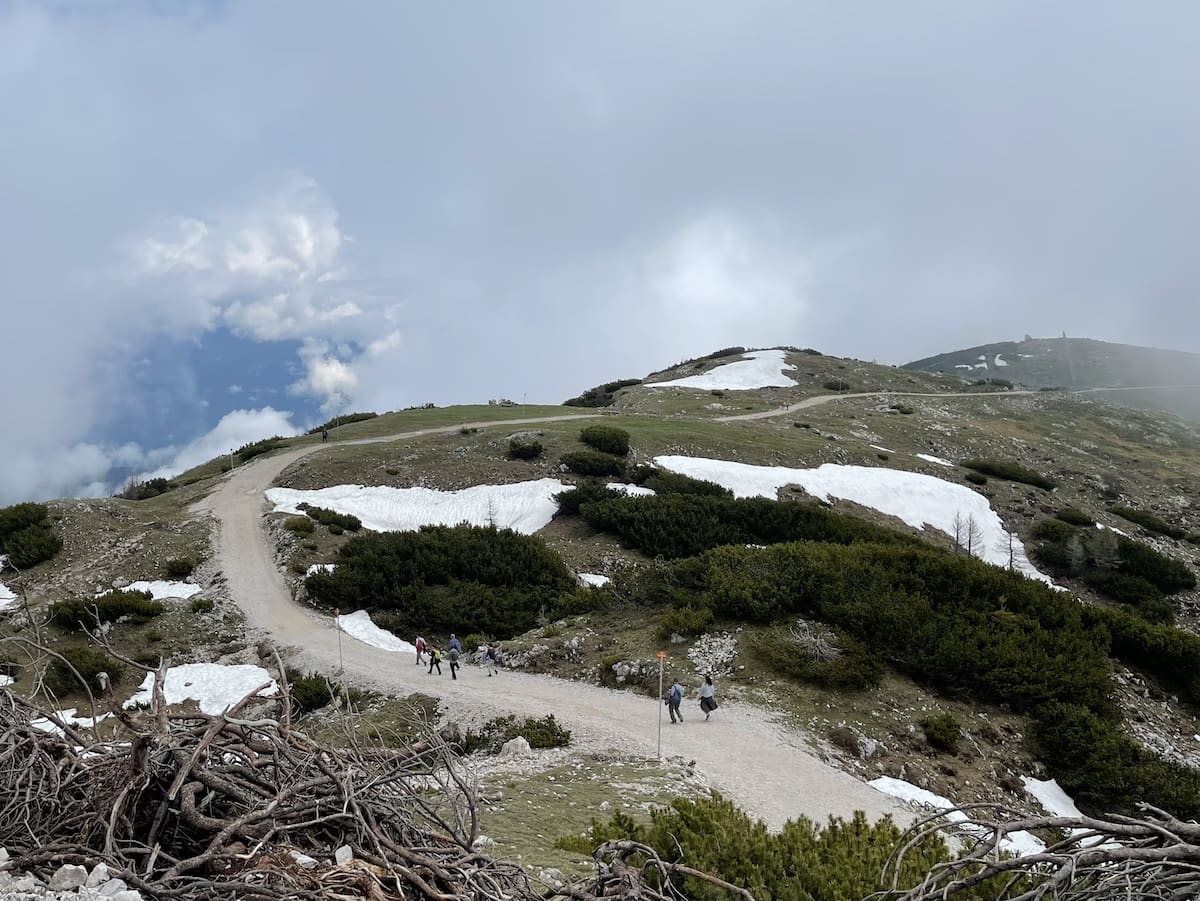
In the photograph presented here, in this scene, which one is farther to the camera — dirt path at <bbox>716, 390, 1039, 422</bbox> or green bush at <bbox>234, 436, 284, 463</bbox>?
dirt path at <bbox>716, 390, 1039, 422</bbox>

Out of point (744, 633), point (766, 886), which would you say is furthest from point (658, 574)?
point (766, 886)

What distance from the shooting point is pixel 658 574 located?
65.4ft

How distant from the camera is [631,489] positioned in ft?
102

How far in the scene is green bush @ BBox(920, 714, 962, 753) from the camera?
1259cm

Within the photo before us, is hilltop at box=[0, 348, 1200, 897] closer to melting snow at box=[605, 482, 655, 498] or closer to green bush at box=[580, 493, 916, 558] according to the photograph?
green bush at box=[580, 493, 916, 558]

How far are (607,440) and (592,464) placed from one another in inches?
129

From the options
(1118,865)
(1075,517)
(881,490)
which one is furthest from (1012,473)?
(1118,865)

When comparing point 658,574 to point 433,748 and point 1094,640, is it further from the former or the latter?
point 433,748

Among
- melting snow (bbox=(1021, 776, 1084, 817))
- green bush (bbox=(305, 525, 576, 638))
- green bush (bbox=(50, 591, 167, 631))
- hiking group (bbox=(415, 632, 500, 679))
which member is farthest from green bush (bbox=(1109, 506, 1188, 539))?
green bush (bbox=(50, 591, 167, 631))

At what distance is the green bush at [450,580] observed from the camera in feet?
66.3

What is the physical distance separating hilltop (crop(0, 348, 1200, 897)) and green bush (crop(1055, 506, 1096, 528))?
0.56 ft

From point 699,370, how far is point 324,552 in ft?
188

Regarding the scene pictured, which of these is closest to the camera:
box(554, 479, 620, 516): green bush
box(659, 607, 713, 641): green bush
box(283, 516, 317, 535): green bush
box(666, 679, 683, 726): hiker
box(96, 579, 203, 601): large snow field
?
box(666, 679, 683, 726): hiker

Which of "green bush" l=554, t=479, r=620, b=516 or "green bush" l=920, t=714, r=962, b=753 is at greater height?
"green bush" l=554, t=479, r=620, b=516
